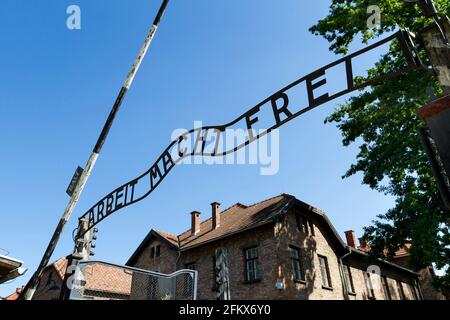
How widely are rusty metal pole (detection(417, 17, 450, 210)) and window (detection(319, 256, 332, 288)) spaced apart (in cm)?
1680

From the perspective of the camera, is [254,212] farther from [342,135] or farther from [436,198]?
[436,198]

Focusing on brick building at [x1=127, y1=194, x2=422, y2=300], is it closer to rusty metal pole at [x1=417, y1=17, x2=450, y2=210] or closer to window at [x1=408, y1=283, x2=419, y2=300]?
window at [x1=408, y1=283, x2=419, y2=300]

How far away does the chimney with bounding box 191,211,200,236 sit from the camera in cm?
2134

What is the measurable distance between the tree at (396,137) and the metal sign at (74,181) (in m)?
10.1

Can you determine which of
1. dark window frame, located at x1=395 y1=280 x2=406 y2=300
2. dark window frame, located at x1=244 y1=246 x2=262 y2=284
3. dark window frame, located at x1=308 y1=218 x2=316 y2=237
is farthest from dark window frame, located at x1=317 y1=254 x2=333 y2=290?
dark window frame, located at x1=395 y1=280 x2=406 y2=300

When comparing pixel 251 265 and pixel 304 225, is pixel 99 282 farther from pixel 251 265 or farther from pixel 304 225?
pixel 304 225

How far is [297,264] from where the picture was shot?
16109mm

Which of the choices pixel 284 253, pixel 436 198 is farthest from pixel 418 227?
pixel 284 253

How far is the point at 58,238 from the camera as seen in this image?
4707 millimetres

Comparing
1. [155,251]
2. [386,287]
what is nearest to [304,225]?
[386,287]

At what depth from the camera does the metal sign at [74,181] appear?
16.1ft

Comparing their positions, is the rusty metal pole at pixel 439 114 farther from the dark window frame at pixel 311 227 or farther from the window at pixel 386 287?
the window at pixel 386 287

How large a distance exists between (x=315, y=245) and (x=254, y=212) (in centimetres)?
390

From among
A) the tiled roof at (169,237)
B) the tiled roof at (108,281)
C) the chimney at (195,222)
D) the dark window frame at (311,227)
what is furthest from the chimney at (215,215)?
the tiled roof at (108,281)
